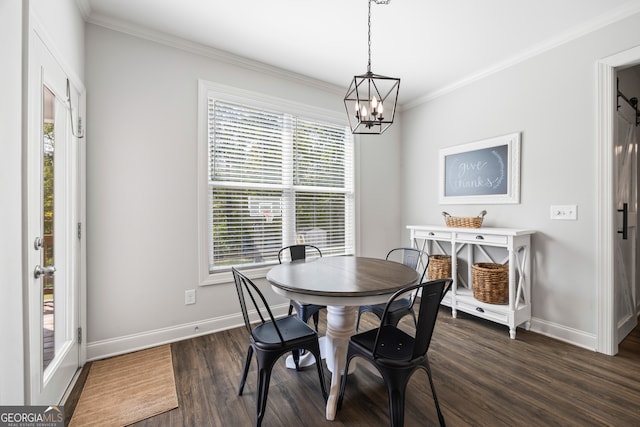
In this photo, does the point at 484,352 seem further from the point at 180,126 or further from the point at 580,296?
the point at 180,126

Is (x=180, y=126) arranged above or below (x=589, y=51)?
below

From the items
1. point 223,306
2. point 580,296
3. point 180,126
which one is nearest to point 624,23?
point 580,296

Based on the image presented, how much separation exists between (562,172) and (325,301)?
8.55 ft

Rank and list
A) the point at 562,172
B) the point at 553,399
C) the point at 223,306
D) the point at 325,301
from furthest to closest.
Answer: the point at 223,306
the point at 562,172
the point at 553,399
the point at 325,301

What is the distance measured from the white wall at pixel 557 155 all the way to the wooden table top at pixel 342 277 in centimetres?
168

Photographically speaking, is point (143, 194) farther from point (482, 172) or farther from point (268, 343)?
point (482, 172)

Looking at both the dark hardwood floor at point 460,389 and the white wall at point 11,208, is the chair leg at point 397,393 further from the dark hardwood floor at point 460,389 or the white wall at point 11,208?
the white wall at point 11,208

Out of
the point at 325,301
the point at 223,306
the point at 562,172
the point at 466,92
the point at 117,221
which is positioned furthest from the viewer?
the point at 466,92

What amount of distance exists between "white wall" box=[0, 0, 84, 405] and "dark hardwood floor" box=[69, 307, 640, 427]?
766mm

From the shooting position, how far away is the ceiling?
2186 millimetres

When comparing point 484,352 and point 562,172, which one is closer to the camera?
point 484,352

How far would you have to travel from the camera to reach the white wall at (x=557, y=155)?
2426 millimetres

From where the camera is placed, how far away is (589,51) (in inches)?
95.7

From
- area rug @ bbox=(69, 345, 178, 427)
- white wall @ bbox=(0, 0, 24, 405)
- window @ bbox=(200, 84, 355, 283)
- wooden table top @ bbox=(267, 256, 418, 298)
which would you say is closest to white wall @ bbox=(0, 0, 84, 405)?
white wall @ bbox=(0, 0, 24, 405)
